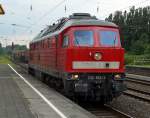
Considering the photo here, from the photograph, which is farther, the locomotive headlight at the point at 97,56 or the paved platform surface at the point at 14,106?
the locomotive headlight at the point at 97,56

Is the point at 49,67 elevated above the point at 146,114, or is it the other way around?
the point at 49,67

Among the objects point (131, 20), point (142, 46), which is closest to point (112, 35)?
point (142, 46)

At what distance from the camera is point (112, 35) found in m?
16.1

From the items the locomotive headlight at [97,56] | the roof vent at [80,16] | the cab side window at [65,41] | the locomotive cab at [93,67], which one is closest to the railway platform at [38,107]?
the locomotive cab at [93,67]

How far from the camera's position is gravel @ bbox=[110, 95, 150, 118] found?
14.2 meters

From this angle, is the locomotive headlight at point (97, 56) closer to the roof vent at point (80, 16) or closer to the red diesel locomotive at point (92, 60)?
the red diesel locomotive at point (92, 60)

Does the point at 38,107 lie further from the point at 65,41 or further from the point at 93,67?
the point at 65,41

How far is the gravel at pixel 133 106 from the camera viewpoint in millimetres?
14158

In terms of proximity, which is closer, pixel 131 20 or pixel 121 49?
pixel 121 49

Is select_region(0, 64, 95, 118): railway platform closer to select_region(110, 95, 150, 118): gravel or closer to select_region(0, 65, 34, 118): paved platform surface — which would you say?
select_region(0, 65, 34, 118): paved platform surface

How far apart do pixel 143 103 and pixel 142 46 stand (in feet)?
285

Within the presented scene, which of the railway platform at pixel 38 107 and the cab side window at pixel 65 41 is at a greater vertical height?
the cab side window at pixel 65 41

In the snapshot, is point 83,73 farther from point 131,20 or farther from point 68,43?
point 131,20

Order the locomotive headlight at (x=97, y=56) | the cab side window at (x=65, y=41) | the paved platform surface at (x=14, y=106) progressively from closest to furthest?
the paved platform surface at (x=14, y=106)
the locomotive headlight at (x=97, y=56)
the cab side window at (x=65, y=41)
